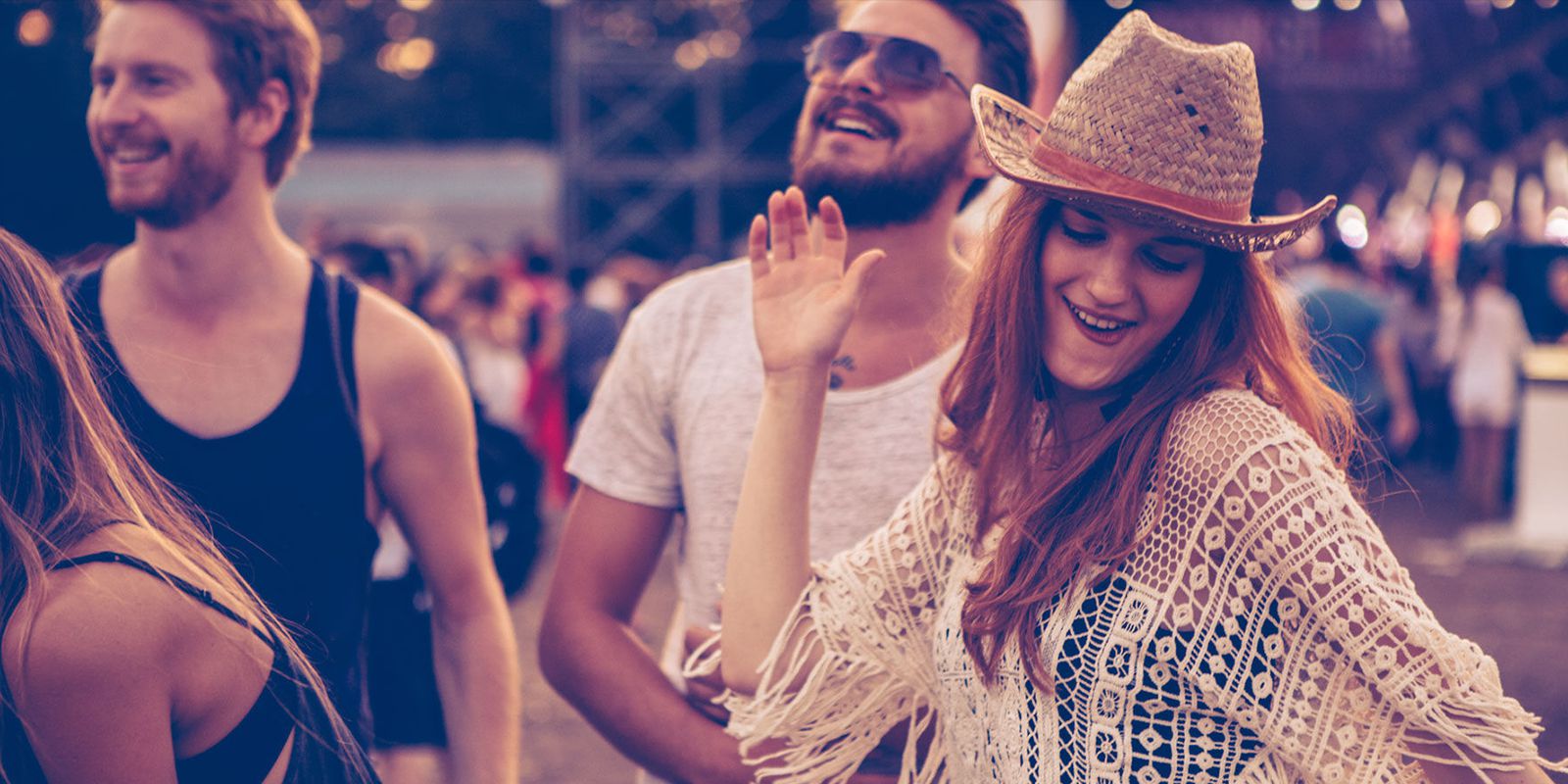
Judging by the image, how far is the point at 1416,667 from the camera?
5.12 ft

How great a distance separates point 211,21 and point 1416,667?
2.07 meters

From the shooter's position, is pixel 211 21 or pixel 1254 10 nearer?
pixel 211 21

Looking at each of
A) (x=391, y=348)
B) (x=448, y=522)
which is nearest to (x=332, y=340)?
(x=391, y=348)

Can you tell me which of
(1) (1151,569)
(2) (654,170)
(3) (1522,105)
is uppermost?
(3) (1522,105)

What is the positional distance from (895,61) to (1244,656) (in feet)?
3.91

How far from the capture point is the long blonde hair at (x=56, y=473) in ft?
5.26

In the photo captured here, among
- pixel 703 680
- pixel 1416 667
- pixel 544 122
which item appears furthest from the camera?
pixel 544 122

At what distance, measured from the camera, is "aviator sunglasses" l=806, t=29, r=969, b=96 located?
2.46 m

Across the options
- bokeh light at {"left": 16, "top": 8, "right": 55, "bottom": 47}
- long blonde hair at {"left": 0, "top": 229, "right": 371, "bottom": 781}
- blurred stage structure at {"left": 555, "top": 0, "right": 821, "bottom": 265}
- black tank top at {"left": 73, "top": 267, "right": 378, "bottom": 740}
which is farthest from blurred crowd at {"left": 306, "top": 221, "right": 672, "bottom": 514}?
bokeh light at {"left": 16, "top": 8, "right": 55, "bottom": 47}

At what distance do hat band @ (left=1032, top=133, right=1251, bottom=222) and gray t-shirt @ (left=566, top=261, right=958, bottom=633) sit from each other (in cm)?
56

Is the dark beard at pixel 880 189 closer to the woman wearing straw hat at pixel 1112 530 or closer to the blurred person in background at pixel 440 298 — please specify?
the woman wearing straw hat at pixel 1112 530

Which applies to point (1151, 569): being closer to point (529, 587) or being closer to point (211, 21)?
point (211, 21)

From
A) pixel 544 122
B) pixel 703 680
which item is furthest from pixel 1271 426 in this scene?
→ pixel 544 122

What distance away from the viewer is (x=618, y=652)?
2385 millimetres
